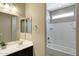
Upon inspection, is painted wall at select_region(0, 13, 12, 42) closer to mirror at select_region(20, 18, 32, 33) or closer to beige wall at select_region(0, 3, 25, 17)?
beige wall at select_region(0, 3, 25, 17)

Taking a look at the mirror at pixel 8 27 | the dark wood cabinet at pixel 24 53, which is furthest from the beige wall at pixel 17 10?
the dark wood cabinet at pixel 24 53

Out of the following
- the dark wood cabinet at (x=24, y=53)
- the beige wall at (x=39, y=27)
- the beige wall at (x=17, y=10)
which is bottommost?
the dark wood cabinet at (x=24, y=53)

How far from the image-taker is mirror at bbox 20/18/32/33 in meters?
2.22

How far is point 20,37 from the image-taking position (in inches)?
87.4

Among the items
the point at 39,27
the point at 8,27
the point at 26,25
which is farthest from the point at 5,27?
the point at 39,27

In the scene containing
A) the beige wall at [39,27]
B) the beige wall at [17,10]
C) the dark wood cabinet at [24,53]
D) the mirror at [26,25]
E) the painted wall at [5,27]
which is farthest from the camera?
the mirror at [26,25]

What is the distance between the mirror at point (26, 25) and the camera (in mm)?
2221

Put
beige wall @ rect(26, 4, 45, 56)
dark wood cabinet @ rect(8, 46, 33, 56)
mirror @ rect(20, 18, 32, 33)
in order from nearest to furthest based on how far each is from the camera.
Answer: dark wood cabinet @ rect(8, 46, 33, 56) → beige wall @ rect(26, 4, 45, 56) → mirror @ rect(20, 18, 32, 33)

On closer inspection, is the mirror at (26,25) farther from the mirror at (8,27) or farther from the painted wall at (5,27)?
the painted wall at (5,27)

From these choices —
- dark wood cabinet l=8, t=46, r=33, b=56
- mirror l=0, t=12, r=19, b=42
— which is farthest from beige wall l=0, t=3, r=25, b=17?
dark wood cabinet l=8, t=46, r=33, b=56

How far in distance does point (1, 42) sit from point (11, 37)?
9.6 inches

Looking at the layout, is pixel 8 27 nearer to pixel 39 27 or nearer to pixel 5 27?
pixel 5 27

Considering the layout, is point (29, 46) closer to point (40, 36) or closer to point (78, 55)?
point (40, 36)

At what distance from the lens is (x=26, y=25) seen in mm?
2260
